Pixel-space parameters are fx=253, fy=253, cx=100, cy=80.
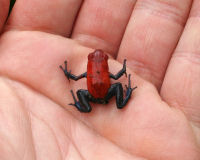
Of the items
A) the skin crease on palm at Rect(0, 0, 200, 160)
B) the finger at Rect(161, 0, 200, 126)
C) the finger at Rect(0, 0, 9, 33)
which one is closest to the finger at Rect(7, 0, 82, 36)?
the skin crease on palm at Rect(0, 0, 200, 160)

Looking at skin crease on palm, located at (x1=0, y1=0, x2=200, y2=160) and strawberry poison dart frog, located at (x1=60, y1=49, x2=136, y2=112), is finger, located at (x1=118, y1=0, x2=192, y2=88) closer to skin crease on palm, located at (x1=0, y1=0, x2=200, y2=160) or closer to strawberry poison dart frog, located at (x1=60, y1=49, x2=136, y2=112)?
skin crease on palm, located at (x1=0, y1=0, x2=200, y2=160)

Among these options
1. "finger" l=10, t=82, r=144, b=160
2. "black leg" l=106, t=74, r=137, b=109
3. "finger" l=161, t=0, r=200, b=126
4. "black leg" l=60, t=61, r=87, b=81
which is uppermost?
"finger" l=161, t=0, r=200, b=126

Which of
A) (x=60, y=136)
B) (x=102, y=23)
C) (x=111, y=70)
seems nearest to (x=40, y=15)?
(x=102, y=23)

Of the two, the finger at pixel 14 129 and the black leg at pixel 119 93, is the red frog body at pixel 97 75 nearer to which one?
the black leg at pixel 119 93

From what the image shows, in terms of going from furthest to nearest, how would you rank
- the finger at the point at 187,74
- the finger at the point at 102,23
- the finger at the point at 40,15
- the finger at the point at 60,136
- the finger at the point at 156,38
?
the finger at the point at 102,23 < the finger at the point at 156,38 < the finger at the point at 40,15 < the finger at the point at 187,74 < the finger at the point at 60,136

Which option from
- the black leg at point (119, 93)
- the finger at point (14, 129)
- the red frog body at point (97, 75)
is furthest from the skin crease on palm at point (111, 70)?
the red frog body at point (97, 75)

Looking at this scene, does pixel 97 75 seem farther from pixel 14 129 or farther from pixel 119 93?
pixel 14 129

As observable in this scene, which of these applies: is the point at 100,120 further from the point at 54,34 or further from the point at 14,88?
the point at 54,34
